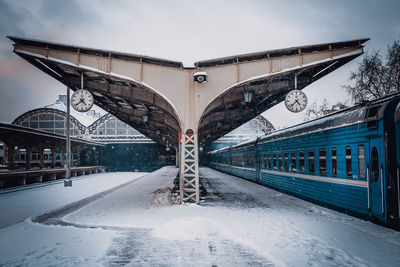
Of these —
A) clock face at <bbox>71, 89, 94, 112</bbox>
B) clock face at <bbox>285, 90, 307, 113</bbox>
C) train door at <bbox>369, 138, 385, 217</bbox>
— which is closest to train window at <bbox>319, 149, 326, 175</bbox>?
clock face at <bbox>285, 90, 307, 113</bbox>

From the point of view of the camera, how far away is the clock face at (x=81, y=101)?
10.7 meters

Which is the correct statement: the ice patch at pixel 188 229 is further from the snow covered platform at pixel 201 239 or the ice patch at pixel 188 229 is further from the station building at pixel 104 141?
the station building at pixel 104 141

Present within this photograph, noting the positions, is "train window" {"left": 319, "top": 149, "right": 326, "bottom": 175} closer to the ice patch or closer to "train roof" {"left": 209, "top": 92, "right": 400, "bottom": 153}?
"train roof" {"left": 209, "top": 92, "right": 400, "bottom": 153}

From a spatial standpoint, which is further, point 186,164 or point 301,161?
point 301,161

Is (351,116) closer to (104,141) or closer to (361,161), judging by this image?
(361,161)

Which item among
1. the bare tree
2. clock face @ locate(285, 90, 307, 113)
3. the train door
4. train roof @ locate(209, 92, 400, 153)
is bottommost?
the train door

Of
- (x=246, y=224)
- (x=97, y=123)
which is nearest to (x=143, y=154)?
(x=97, y=123)

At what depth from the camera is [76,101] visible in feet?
35.2

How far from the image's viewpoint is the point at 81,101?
1077cm

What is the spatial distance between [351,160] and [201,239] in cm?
490

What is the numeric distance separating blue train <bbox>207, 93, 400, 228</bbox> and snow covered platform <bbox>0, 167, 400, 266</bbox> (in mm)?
555

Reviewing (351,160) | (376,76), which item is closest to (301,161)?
(351,160)

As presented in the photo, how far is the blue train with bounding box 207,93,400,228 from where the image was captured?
6.79 meters

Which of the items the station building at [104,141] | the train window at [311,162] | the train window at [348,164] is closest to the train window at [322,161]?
the train window at [311,162]
